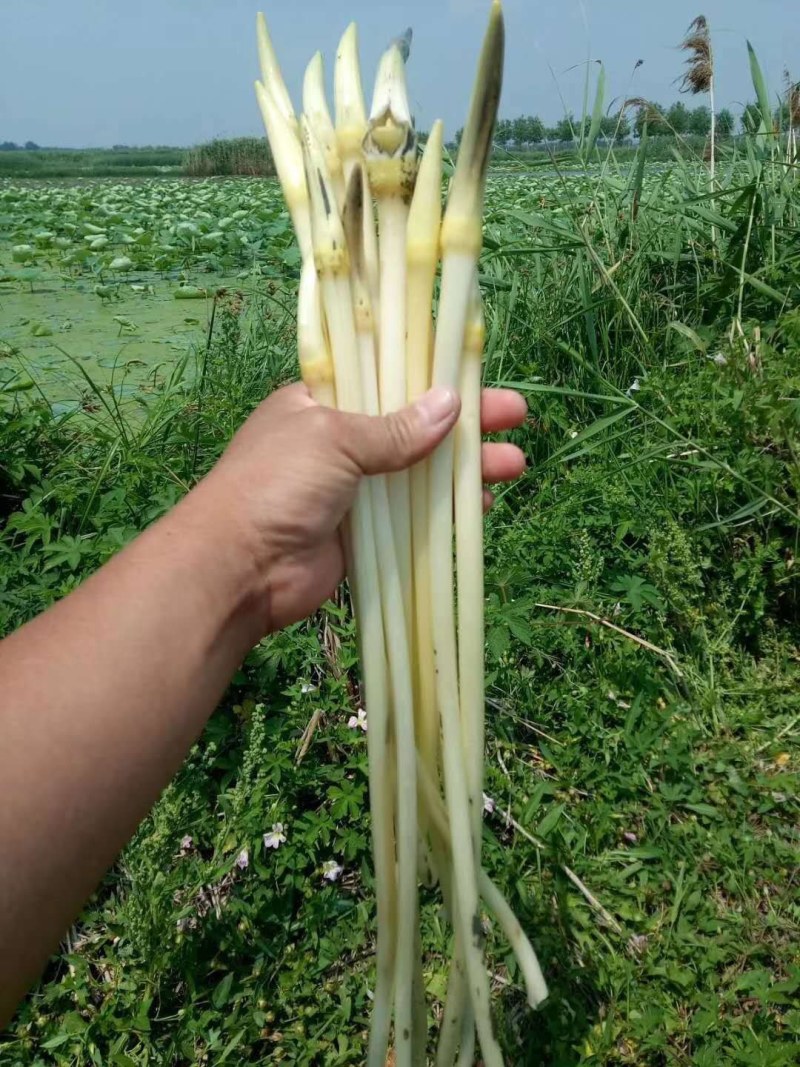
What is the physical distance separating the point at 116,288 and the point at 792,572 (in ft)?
16.7

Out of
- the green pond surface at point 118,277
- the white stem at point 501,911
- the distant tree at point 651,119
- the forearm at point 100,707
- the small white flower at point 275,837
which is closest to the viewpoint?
the forearm at point 100,707

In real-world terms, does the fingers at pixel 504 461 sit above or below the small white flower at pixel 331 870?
above

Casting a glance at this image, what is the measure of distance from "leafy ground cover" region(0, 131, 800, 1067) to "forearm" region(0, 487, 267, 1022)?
60cm

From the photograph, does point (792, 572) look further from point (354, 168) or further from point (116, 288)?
point (116, 288)

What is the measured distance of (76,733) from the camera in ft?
3.09

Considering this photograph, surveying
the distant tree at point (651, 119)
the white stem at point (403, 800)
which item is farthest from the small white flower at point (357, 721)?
the distant tree at point (651, 119)

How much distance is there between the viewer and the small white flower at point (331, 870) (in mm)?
1730

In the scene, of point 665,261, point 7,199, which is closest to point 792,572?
point 665,261

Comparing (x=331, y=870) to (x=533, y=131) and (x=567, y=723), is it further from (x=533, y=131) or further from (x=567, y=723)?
(x=533, y=131)

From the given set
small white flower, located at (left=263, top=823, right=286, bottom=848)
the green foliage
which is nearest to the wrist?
small white flower, located at (left=263, top=823, right=286, bottom=848)

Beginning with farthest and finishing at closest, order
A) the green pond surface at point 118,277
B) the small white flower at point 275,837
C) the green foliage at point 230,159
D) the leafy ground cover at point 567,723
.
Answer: the green foliage at point 230,159 → the green pond surface at point 118,277 → the small white flower at point 275,837 → the leafy ground cover at point 567,723

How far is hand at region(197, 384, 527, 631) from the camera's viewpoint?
1.14 metres

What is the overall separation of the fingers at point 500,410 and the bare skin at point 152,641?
15.7 inches

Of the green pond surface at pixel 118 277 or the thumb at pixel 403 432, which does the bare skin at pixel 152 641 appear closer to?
the thumb at pixel 403 432
